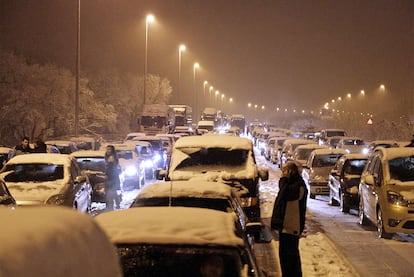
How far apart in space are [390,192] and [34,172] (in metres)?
7.38

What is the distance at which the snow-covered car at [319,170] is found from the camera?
20312 millimetres

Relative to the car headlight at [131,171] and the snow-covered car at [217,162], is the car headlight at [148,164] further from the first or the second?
the snow-covered car at [217,162]

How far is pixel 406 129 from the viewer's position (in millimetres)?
59625

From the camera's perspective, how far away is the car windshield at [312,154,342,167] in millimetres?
21281

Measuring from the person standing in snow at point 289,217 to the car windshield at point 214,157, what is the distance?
4764mm

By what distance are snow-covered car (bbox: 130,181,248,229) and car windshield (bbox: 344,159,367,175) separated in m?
9.54

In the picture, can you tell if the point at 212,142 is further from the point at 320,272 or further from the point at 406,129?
the point at 406,129

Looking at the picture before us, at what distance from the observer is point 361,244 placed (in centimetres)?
1204

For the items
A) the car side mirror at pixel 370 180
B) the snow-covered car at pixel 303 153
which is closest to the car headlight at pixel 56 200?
the car side mirror at pixel 370 180

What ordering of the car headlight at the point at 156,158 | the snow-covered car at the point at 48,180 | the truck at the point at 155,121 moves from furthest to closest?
the truck at the point at 155,121 < the car headlight at the point at 156,158 < the snow-covered car at the point at 48,180

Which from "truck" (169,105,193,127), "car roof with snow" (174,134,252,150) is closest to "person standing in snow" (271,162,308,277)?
"car roof with snow" (174,134,252,150)

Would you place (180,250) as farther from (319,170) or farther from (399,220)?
(319,170)

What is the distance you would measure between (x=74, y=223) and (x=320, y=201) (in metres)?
17.7

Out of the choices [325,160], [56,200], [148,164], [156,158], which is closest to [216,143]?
[56,200]
